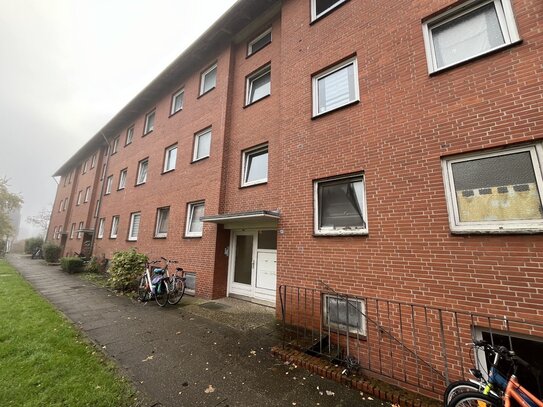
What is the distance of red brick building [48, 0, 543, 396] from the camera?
3.72 m

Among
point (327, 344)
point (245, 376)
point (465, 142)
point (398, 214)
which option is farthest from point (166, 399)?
point (465, 142)

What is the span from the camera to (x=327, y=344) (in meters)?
4.79

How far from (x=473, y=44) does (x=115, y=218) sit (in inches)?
704

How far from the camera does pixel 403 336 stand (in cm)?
404

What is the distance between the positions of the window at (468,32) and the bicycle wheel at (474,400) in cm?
506

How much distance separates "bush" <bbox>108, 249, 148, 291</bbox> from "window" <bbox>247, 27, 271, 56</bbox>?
9296 mm

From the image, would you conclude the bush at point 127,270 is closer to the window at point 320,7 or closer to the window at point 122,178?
the window at point 122,178

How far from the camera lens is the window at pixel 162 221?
1131cm

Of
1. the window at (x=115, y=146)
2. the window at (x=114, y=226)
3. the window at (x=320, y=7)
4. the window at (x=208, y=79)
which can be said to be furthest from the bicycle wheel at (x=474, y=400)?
the window at (x=115, y=146)

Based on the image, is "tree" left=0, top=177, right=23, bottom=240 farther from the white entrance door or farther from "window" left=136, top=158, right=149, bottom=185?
the white entrance door

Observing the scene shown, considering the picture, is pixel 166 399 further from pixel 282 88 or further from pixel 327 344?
pixel 282 88

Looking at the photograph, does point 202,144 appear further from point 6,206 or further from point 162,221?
point 6,206

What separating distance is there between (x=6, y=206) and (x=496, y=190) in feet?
165

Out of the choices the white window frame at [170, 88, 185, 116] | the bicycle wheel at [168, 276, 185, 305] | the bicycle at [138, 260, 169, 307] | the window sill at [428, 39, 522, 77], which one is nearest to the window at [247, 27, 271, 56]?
the white window frame at [170, 88, 185, 116]
